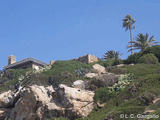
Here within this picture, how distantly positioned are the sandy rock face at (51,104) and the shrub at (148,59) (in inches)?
530

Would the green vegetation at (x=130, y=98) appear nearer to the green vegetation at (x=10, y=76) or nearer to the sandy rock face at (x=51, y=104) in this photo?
the sandy rock face at (x=51, y=104)

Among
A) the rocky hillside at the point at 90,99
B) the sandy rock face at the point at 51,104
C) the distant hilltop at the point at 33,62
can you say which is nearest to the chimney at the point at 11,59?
the distant hilltop at the point at 33,62

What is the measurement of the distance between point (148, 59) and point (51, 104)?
17161 mm

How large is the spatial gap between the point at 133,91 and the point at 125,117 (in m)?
6.34

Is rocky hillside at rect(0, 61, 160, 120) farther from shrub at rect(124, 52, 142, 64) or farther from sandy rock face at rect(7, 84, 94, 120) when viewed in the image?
shrub at rect(124, 52, 142, 64)

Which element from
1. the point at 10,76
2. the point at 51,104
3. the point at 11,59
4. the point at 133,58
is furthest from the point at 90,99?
the point at 11,59

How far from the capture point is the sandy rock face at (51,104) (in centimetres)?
2959

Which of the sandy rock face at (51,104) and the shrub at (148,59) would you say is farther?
the shrub at (148,59)

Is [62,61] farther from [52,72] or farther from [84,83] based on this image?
[84,83]

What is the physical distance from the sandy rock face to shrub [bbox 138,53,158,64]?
44.2 feet

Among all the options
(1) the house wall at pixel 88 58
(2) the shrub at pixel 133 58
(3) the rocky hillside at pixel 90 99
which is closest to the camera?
(3) the rocky hillside at pixel 90 99

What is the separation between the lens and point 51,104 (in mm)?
30469

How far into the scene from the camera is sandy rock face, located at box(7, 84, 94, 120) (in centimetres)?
2959

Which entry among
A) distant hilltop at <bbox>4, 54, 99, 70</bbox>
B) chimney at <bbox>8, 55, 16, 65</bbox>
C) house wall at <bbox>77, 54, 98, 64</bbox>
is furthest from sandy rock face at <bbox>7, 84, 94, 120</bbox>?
chimney at <bbox>8, 55, 16, 65</bbox>
